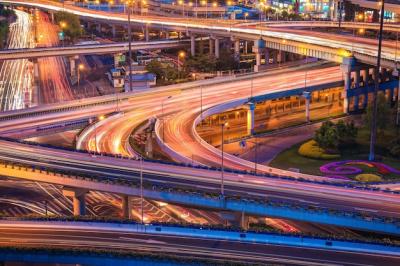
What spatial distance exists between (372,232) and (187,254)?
1515 cm

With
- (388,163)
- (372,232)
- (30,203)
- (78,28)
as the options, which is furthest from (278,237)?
(78,28)

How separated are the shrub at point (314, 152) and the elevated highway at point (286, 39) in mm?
20694

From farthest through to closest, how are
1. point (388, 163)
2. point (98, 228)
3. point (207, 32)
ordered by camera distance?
point (207, 32) < point (388, 163) < point (98, 228)

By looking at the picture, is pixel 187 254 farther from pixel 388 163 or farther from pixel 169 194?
pixel 388 163

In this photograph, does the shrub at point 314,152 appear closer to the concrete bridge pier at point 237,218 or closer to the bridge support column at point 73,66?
the concrete bridge pier at point 237,218

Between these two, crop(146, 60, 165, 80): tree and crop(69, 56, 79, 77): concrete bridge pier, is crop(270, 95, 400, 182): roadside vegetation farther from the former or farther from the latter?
crop(69, 56, 79, 77): concrete bridge pier

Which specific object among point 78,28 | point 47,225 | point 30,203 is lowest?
point 30,203

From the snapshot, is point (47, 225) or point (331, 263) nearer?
point (331, 263)

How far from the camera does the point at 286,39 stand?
385 ft

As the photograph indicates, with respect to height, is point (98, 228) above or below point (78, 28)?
below

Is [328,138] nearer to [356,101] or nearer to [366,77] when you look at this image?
[356,101]

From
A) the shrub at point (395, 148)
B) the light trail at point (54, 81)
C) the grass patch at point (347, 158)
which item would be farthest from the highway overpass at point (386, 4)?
the light trail at point (54, 81)

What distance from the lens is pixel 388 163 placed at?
7369cm

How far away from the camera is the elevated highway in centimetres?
9931
